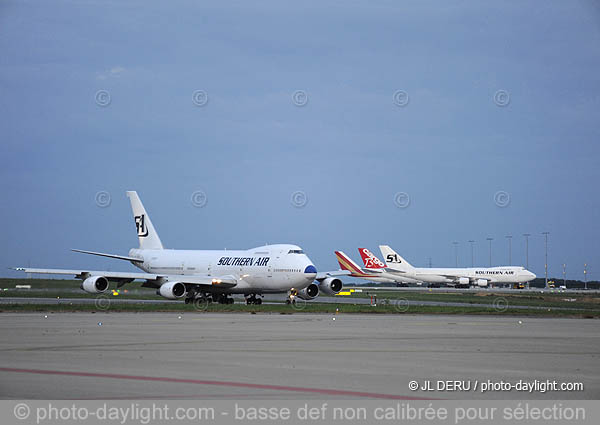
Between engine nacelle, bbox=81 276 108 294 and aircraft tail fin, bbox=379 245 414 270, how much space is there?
247 ft

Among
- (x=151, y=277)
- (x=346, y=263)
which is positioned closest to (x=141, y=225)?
(x=151, y=277)

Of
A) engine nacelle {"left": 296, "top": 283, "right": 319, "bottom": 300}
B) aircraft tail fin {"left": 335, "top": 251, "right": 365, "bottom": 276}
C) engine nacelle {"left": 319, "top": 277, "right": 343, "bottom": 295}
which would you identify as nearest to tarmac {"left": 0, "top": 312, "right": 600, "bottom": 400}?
engine nacelle {"left": 296, "top": 283, "right": 319, "bottom": 300}

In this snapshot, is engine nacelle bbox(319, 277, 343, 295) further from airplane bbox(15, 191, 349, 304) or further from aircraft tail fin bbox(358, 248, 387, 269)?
aircraft tail fin bbox(358, 248, 387, 269)

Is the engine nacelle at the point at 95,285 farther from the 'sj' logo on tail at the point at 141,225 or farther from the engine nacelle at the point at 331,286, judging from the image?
the 'sj' logo on tail at the point at 141,225

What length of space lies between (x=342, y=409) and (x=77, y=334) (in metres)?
14.2

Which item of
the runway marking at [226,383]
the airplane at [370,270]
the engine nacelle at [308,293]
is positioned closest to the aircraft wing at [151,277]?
the engine nacelle at [308,293]

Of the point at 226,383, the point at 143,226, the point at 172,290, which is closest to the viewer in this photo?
the point at 226,383

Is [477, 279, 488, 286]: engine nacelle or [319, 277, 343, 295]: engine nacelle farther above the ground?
[319, 277, 343, 295]: engine nacelle

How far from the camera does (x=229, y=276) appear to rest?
5903cm

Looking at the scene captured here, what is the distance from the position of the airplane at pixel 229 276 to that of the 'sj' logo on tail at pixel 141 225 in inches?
310

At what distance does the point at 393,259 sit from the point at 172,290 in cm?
7540

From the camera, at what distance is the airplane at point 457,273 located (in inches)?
4786

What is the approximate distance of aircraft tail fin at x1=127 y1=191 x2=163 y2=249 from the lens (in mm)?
71875

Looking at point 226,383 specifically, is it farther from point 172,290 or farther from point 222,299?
point 222,299
